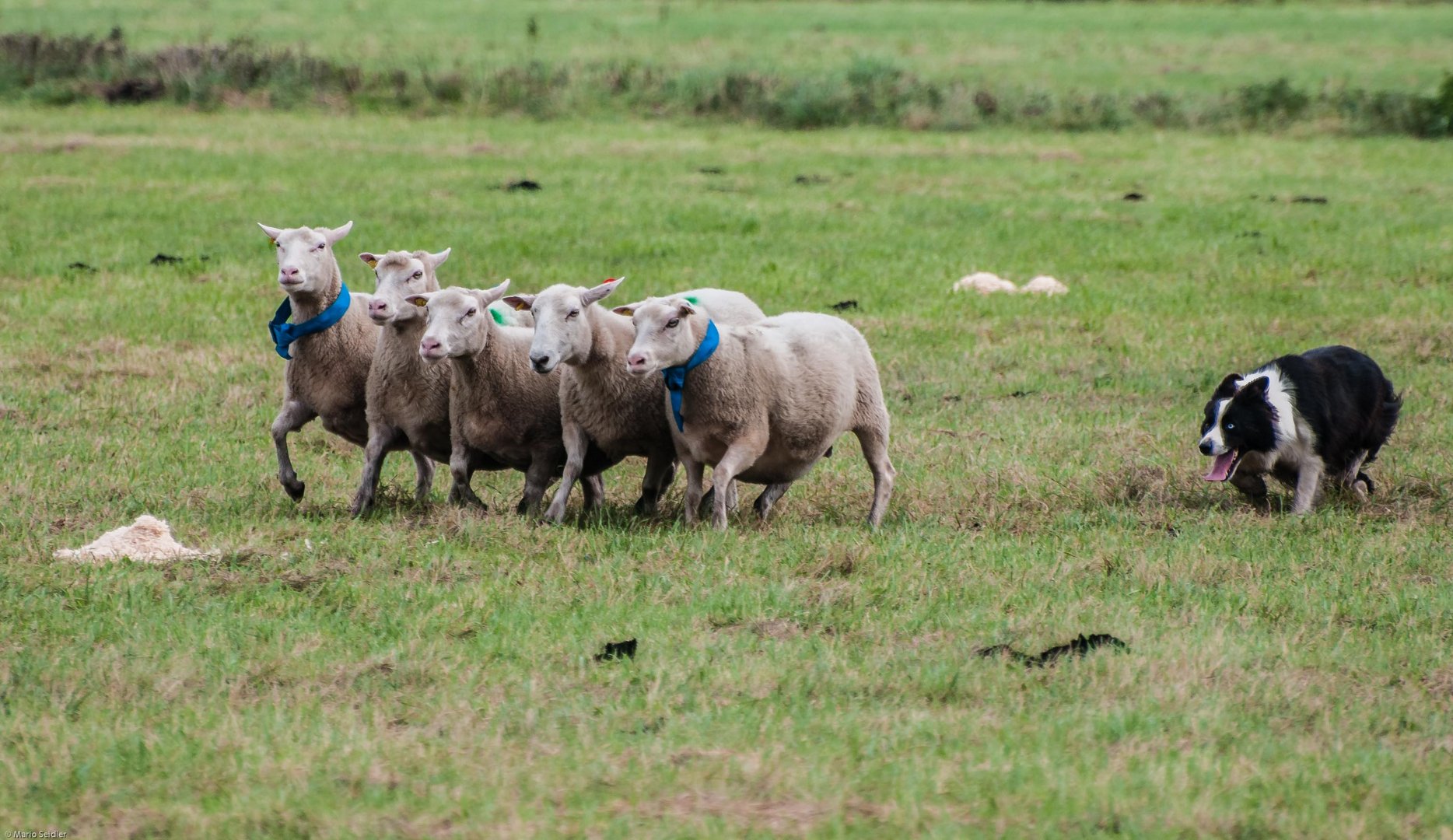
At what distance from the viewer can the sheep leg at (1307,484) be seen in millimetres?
8797

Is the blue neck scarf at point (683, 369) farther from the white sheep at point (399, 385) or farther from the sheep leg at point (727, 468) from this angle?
the white sheep at point (399, 385)

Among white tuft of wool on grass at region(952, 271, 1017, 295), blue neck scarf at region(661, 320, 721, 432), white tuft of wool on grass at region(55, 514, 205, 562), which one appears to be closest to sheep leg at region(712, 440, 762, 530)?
blue neck scarf at region(661, 320, 721, 432)

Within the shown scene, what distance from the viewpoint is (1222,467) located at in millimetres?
8695

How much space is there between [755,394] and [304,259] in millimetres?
2567

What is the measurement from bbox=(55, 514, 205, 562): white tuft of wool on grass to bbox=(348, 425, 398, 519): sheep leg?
1182mm

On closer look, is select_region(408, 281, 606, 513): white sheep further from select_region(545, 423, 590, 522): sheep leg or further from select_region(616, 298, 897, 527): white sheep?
select_region(616, 298, 897, 527): white sheep

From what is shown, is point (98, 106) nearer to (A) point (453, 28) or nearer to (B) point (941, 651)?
(A) point (453, 28)

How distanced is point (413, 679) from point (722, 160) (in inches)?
717

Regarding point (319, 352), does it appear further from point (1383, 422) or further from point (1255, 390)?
point (1383, 422)

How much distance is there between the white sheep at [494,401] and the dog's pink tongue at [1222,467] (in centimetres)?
334

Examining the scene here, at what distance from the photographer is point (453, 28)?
40844 mm

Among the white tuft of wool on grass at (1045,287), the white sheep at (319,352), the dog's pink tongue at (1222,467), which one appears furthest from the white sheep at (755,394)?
the white tuft of wool on grass at (1045,287)

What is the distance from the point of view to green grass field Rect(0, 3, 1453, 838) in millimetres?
4922

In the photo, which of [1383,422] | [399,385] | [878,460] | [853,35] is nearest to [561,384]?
[399,385]
